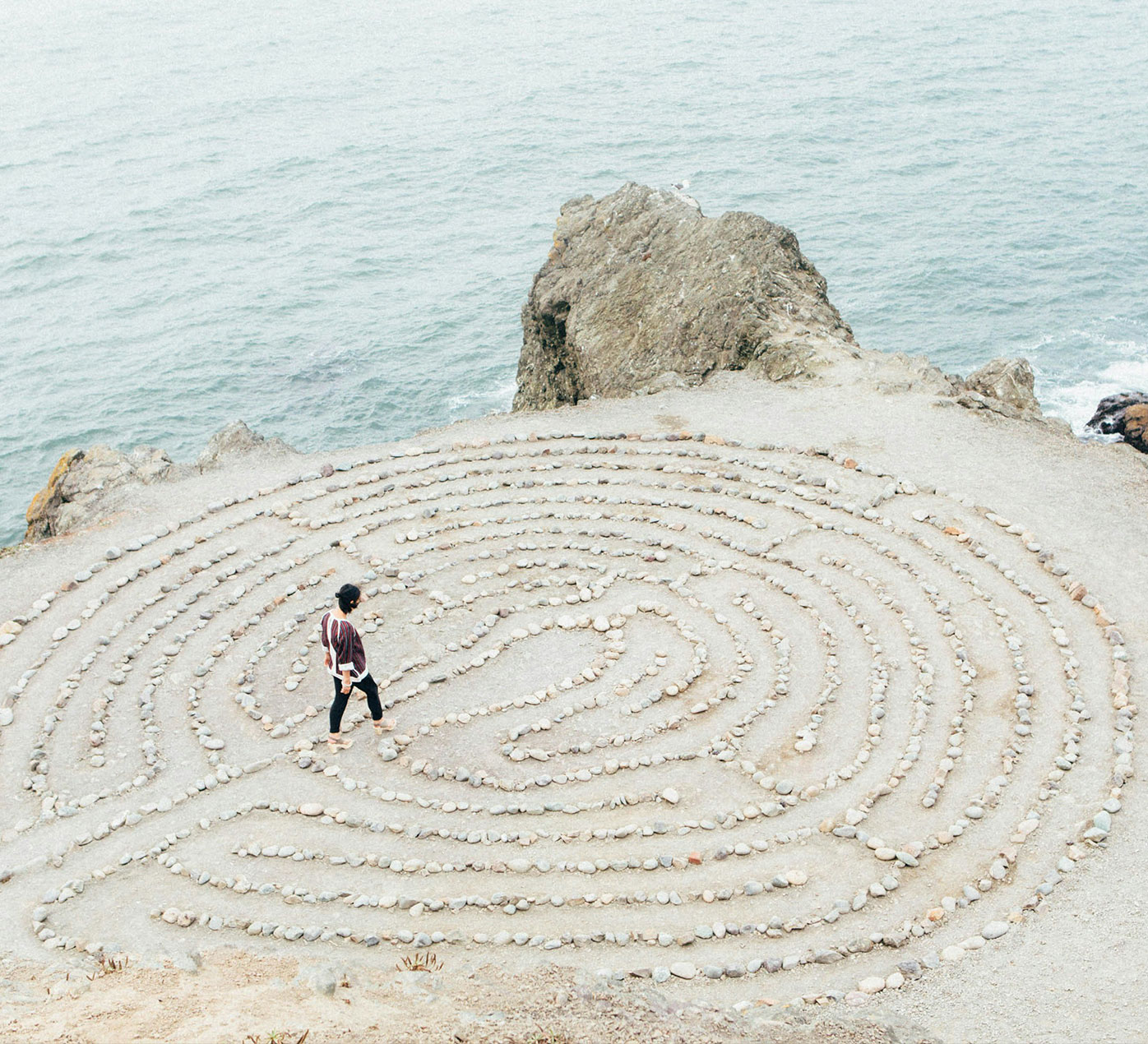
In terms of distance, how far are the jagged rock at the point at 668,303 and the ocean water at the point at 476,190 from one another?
9686 millimetres

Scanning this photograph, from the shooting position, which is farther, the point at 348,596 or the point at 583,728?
the point at 583,728

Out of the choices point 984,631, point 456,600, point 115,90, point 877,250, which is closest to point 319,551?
point 456,600

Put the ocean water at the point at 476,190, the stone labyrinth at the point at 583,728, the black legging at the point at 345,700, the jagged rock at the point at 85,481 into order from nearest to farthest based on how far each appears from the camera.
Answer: the stone labyrinth at the point at 583,728, the black legging at the point at 345,700, the jagged rock at the point at 85,481, the ocean water at the point at 476,190

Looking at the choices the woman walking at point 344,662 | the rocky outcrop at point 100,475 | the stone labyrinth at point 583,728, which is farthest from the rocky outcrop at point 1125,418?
the woman walking at point 344,662

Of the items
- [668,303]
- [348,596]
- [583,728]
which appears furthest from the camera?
[668,303]

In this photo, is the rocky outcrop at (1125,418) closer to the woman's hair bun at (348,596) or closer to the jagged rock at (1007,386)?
the jagged rock at (1007,386)

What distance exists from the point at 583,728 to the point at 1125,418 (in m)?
20.9

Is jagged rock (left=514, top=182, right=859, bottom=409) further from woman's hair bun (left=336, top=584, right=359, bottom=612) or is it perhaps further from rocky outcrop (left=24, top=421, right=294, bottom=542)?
woman's hair bun (left=336, top=584, right=359, bottom=612)

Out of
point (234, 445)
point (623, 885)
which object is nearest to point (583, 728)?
point (623, 885)

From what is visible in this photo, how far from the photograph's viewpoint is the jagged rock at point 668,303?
24.7m

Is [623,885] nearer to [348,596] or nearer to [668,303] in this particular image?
[348,596]

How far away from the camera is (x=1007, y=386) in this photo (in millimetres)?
23203

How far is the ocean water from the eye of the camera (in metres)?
40.0

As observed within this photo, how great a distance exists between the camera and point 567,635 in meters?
16.8
